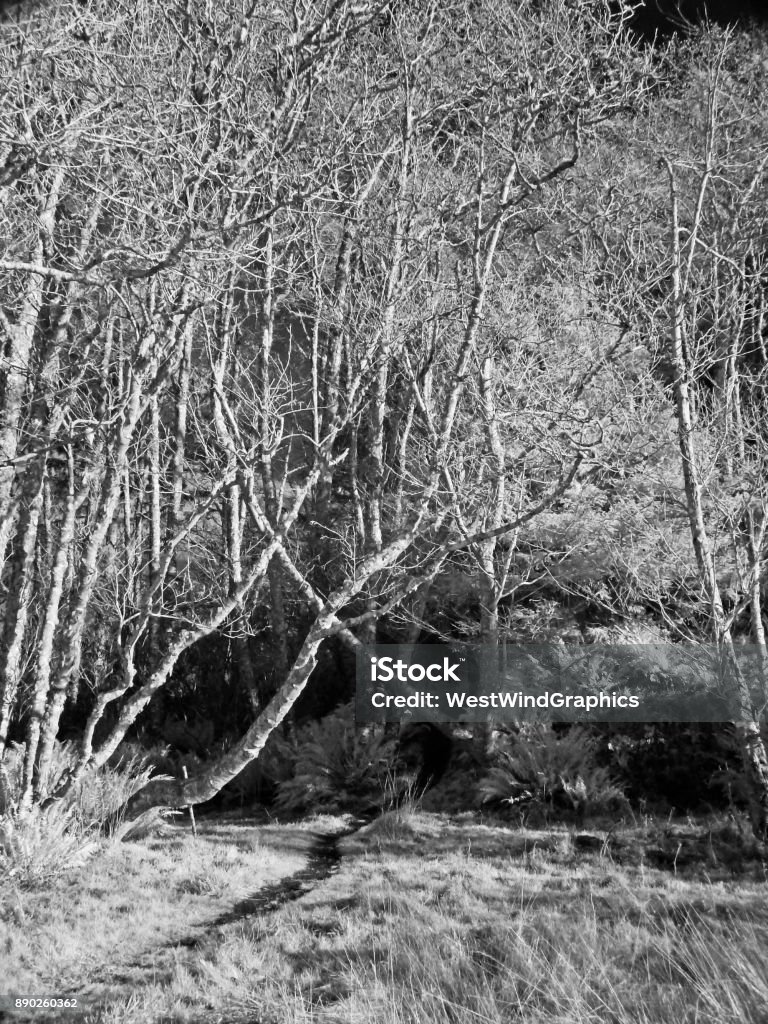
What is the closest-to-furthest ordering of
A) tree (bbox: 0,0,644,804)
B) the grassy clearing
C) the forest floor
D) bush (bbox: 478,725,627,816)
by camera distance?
1. the forest floor
2. the grassy clearing
3. tree (bbox: 0,0,644,804)
4. bush (bbox: 478,725,627,816)

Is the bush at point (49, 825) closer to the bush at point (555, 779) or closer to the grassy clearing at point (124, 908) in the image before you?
the grassy clearing at point (124, 908)

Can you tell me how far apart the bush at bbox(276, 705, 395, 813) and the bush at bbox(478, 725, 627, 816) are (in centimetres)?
145

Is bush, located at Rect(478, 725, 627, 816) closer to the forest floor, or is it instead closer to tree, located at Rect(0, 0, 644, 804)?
the forest floor

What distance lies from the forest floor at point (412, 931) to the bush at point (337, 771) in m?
1.82

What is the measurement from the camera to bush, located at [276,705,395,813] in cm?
996

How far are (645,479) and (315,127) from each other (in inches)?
210

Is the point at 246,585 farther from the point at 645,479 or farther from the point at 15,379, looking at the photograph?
the point at 645,479

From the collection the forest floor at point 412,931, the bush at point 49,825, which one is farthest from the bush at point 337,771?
the bush at point 49,825

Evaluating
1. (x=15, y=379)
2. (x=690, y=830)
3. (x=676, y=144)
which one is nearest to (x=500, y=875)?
(x=690, y=830)

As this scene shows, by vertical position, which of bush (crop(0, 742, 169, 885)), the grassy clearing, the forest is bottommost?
the grassy clearing

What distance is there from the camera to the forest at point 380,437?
18.3ft

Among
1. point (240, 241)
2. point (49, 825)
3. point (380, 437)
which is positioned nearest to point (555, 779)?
point (380, 437)

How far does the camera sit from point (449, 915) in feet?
18.6

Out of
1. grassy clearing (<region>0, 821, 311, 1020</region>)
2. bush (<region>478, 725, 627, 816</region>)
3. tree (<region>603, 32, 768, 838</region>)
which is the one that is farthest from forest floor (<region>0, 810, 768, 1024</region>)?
tree (<region>603, 32, 768, 838</region>)
